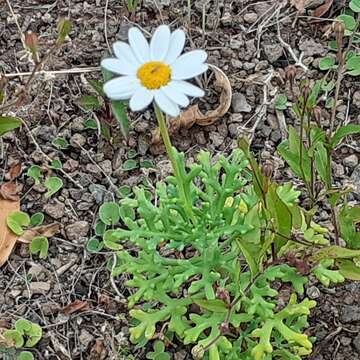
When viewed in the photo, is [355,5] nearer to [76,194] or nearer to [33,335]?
[76,194]

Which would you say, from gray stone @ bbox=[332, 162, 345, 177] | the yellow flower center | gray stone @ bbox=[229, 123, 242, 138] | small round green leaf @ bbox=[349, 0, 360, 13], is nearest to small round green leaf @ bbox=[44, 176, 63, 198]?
gray stone @ bbox=[229, 123, 242, 138]

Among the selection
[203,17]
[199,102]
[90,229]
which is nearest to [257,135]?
[199,102]

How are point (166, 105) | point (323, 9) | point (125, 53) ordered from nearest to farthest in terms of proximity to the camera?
point (166, 105), point (125, 53), point (323, 9)

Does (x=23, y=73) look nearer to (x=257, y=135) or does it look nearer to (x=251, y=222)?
(x=257, y=135)

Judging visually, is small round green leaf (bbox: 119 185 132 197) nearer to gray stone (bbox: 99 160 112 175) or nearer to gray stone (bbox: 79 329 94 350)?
gray stone (bbox: 99 160 112 175)

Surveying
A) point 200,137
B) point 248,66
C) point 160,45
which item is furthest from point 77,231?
point 160,45

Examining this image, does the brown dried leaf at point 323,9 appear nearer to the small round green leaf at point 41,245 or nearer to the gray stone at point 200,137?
the gray stone at point 200,137
